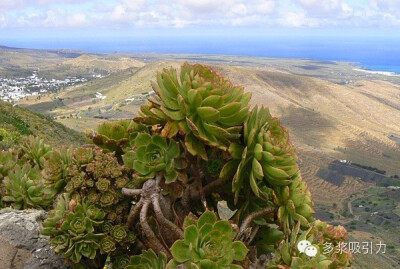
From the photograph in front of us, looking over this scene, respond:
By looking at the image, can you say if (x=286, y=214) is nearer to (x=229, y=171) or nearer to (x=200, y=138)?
(x=229, y=171)

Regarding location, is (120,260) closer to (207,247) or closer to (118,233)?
(118,233)

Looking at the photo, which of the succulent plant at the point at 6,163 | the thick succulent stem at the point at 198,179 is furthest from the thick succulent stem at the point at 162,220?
the succulent plant at the point at 6,163

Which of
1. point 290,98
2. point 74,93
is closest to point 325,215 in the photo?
point 290,98

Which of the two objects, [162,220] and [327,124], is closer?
[162,220]

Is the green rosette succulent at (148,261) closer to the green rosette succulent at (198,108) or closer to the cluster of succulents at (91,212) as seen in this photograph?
the cluster of succulents at (91,212)

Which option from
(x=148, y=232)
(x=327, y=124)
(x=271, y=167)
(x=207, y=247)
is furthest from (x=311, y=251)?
(x=327, y=124)

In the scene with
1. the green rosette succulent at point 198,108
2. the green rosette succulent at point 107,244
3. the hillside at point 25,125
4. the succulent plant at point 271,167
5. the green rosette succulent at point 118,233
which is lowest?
the hillside at point 25,125

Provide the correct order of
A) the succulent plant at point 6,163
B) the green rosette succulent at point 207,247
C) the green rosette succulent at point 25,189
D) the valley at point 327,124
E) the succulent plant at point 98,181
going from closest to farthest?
1. the green rosette succulent at point 207,247
2. the succulent plant at point 98,181
3. the green rosette succulent at point 25,189
4. the succulent plant at point 6,163
5. the valley at point 327,124
